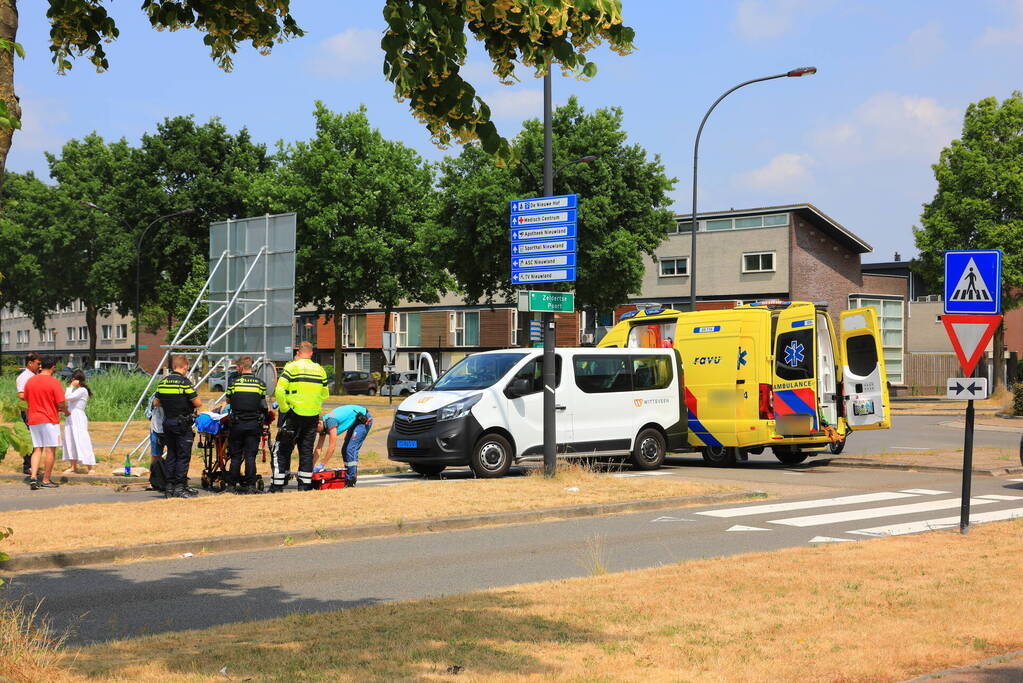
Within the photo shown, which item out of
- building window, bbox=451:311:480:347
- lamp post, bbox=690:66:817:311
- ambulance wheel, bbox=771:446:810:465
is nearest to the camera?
ambulance wheel, bbox=771:446:810:465

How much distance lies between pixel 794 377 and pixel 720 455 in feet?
7.38

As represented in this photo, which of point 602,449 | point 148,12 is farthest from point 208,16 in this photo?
point 602,449

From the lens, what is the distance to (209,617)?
7.20 metres

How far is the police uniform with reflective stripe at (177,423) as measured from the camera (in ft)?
45.8

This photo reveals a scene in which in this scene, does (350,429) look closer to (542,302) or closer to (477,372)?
(477,372)

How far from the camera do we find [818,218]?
186 feet

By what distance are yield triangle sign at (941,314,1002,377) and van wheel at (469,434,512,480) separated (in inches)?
311

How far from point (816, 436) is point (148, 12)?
47.4ft

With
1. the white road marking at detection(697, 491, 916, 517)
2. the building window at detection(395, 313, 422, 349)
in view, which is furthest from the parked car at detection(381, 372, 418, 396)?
the white road marking at detection(697, 491, 916, 517)

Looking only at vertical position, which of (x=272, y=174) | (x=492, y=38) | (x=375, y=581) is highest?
(x=272, y=174)

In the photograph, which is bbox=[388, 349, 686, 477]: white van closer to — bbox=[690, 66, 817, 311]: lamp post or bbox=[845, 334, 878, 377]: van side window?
bbox=[845, 334, 878, 377]: van side window

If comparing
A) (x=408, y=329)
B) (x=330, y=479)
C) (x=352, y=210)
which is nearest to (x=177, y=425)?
(x=330, y=479)

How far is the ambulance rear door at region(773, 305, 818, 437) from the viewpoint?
→ 18.5 m

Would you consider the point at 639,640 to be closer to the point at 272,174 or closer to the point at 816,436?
the point at 816,436
